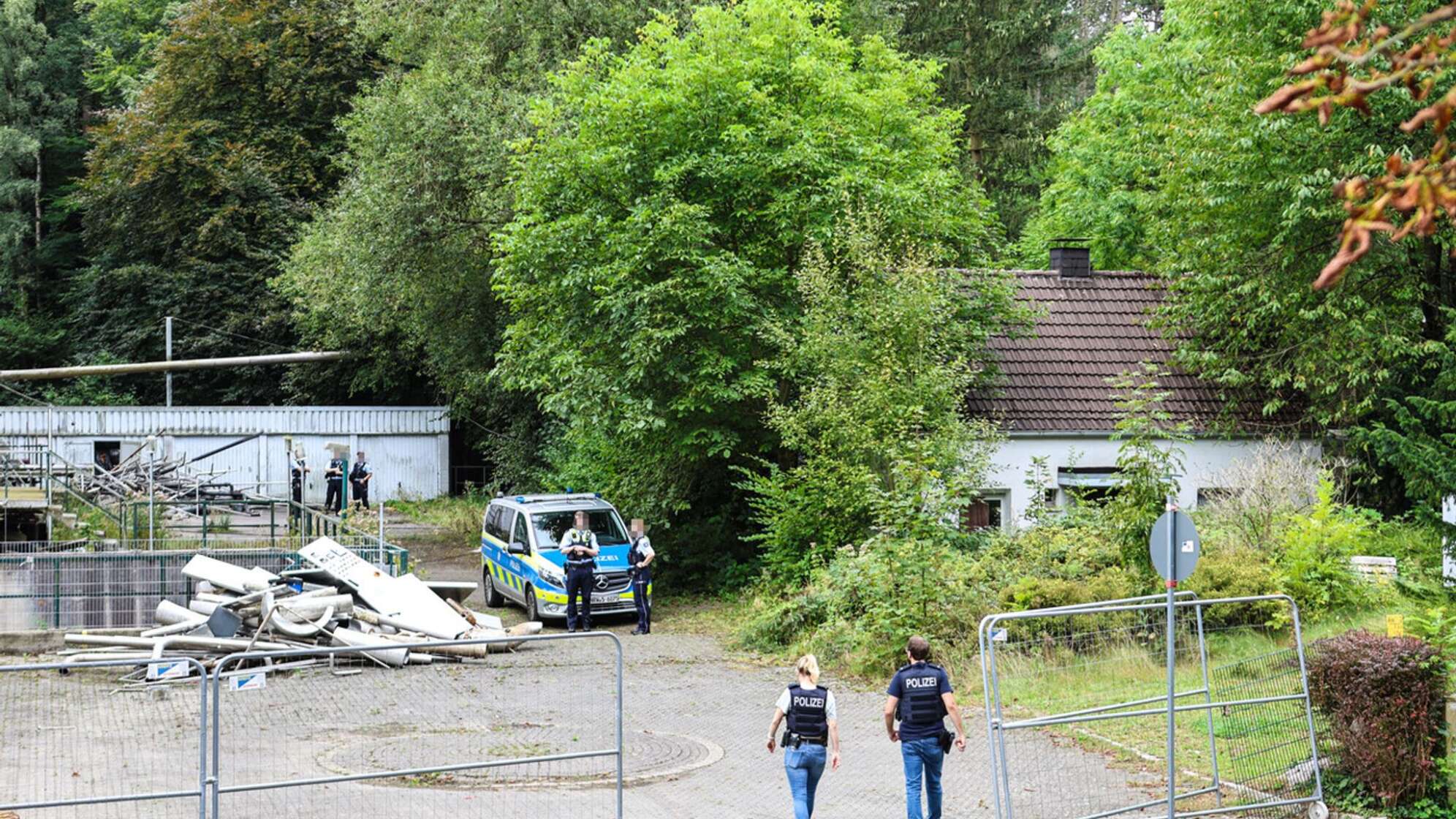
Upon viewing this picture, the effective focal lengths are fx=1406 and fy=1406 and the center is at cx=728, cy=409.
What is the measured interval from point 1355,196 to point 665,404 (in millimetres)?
20881

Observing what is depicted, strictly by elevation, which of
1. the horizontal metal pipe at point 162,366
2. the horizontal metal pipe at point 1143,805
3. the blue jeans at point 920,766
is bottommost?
the horizontal metal pipe at point 1143,805

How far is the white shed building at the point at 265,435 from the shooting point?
47.1m

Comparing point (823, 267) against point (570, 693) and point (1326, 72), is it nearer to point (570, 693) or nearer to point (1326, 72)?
point (570, 693)

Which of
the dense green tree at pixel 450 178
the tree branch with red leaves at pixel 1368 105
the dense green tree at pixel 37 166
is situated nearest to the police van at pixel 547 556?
the dense green tree at pixel 450 178

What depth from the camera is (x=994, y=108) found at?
156 feet

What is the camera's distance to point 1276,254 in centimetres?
2455

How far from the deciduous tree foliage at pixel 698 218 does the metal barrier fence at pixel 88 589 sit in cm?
766

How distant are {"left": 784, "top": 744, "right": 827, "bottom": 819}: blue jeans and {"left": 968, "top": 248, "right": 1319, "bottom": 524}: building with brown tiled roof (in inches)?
519

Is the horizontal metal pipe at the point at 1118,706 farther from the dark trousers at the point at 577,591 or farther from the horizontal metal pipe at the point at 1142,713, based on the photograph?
the dark trousers at the point at 577,591

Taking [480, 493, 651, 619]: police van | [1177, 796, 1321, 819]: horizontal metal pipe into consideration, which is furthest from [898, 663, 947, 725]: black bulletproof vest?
[480, 493, 651, 619]: police van

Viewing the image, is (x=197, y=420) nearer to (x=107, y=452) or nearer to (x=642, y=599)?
(x=107, y=452)

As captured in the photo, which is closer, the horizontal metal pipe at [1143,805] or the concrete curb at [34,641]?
the horizontal metal pipe at [1143,805]

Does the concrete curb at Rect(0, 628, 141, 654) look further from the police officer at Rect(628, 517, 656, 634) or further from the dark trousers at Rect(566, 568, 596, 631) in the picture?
the police officer at Rect(628, 517, 656, 634)

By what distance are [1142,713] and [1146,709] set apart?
0.43 feet
